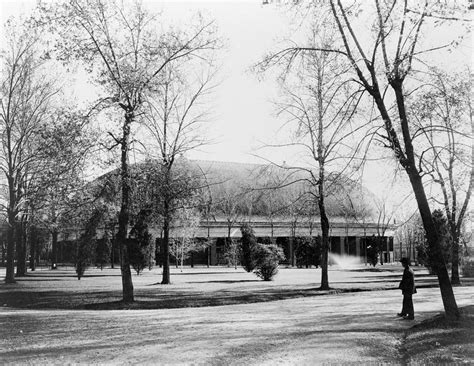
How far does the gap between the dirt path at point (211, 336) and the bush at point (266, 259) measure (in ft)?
54.4

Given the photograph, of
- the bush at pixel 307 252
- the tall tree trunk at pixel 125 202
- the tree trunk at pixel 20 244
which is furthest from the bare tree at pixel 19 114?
the bush at pixel 307 252

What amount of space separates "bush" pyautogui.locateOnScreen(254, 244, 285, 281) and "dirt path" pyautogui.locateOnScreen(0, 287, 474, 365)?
653 inches

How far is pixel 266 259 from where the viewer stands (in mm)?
33344

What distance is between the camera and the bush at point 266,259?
33.3 meters

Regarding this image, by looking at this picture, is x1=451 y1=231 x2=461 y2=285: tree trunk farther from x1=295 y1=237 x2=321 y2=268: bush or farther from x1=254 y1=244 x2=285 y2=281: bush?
x1=295 y1=237 x2=321 y2=268: bush

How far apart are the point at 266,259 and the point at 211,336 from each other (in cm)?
2296

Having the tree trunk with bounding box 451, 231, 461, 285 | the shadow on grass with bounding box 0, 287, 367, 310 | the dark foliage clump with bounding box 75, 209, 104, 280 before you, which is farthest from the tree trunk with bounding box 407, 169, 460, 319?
the dark foliage clump with bounding box 75, 209, 104, 280

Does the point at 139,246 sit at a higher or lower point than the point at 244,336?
higher

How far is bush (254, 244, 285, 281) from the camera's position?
109 ft

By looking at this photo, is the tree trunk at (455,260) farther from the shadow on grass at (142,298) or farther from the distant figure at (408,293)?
the distant figure at (408,293)

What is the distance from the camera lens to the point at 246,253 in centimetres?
3669

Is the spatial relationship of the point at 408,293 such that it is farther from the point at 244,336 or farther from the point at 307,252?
the point at 307,252

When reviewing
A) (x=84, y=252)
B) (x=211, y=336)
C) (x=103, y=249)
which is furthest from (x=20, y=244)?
(x=211, y=336)

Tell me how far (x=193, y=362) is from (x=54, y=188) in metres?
11.2
